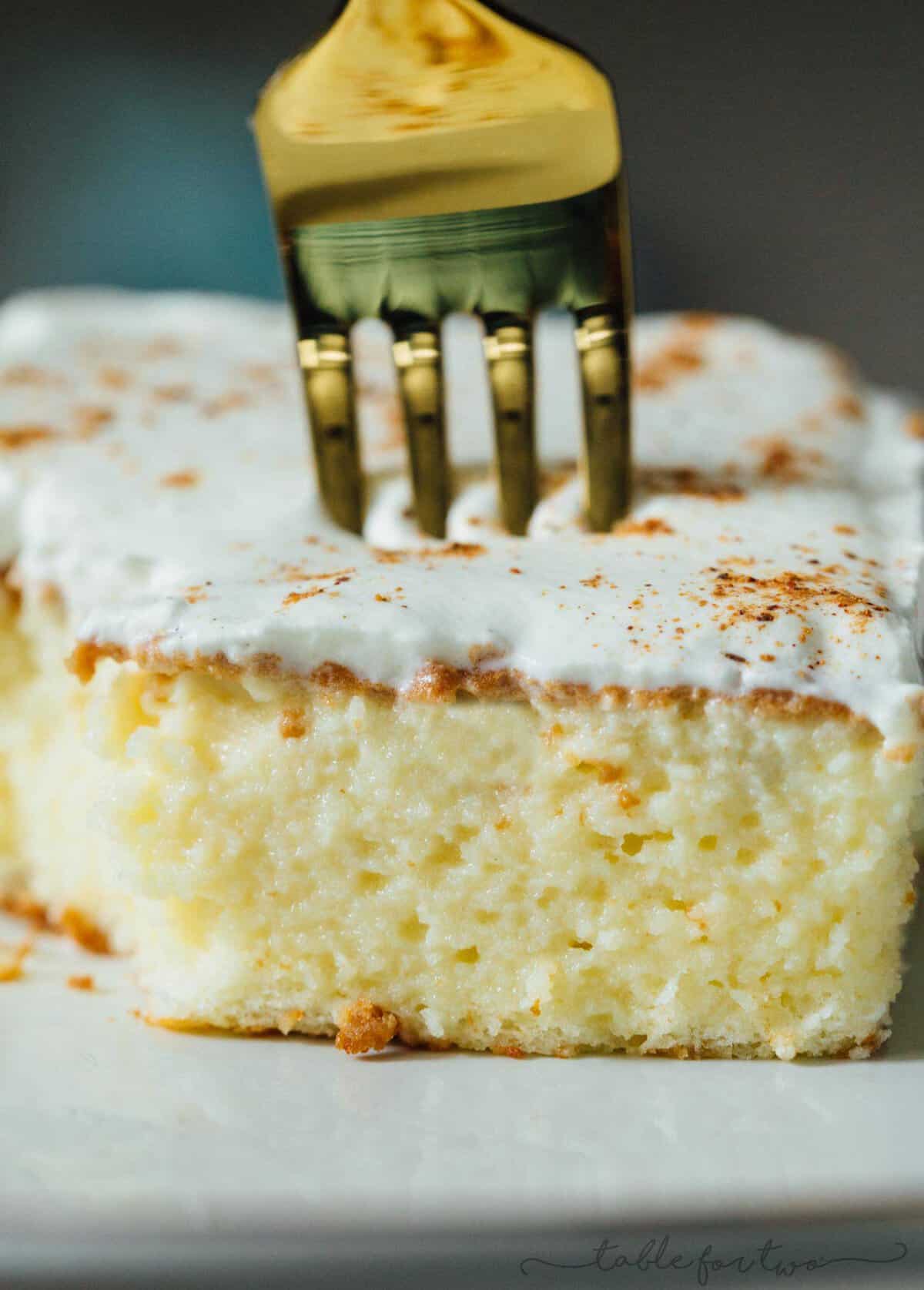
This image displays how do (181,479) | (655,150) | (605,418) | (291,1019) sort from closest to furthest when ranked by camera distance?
(291,1019) → (605,418) → (181,479) → (655,150)

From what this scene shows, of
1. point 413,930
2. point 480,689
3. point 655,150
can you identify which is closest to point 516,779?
point 480,689

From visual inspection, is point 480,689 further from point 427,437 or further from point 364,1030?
point 427,437

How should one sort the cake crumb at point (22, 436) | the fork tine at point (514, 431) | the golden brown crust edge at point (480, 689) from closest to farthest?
the golden brown crust edge at point (480, 689), the fork tine at point (514, 431), the cake crumb at point (22, 436)

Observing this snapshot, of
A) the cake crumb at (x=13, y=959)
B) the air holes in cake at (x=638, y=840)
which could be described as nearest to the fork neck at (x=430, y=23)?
the air holes in cake at (x=638, y=840)

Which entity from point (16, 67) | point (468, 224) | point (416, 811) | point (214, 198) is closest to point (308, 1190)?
Result: point (416, 811)

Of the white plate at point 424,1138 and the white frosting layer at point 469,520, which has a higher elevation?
the white frosting layer at point 469,520

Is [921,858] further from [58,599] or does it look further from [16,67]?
[16,67]

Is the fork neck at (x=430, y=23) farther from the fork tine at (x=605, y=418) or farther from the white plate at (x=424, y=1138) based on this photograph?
the white plate at (x=424, y=1138)
